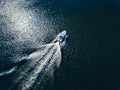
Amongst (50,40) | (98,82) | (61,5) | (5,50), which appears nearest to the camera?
(98,82)

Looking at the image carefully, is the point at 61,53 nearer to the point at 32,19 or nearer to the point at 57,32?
the point at 57,32

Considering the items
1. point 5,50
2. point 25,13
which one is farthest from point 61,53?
point 25,13

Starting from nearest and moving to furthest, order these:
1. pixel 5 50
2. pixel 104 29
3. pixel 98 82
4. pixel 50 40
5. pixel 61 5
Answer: pixel 98 82
pixel 5 50
pixel 50 40
pixel 104 29
pixel 61 5

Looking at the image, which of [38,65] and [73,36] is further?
[73,36]

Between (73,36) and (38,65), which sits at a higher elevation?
(73,36)

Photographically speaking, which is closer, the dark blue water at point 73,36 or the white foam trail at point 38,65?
the white foam trail at point 38,65

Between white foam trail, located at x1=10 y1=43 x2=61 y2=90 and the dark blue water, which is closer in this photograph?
white foam trail, located at x1=10 y1=43 x2=61 y2=90

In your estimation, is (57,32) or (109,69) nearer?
(109,69)

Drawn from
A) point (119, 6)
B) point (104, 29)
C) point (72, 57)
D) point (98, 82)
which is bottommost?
point (98, 82)
